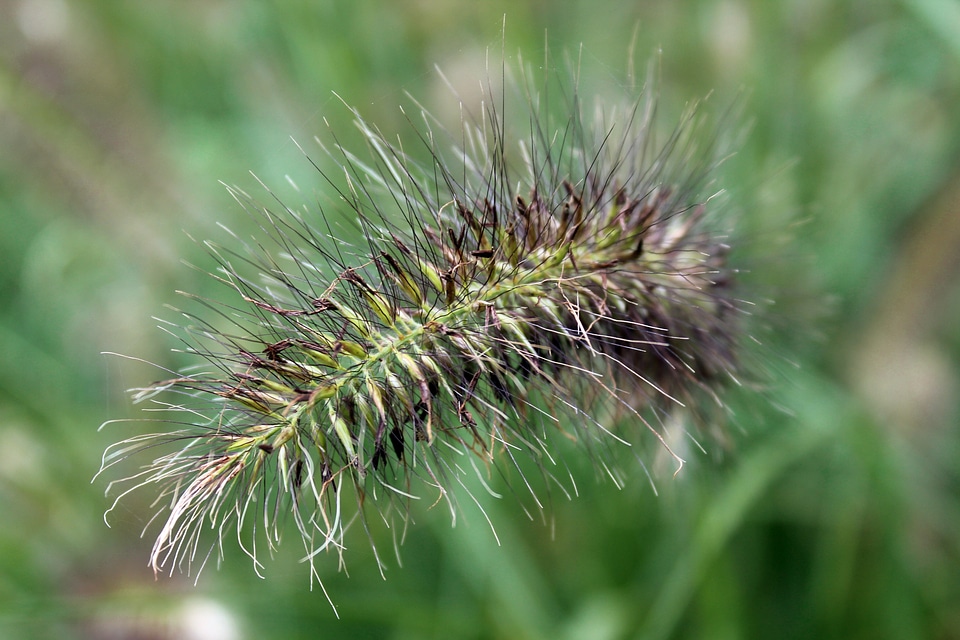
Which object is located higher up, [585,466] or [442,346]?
[442,346]

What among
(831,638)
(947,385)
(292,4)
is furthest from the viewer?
(292,4)

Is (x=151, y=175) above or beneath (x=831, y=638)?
above

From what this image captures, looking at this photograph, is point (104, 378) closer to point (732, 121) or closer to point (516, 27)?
point (516, 27)

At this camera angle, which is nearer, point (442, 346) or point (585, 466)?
point (442, 346)

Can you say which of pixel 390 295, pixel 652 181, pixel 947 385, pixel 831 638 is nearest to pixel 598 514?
pixel 831 638

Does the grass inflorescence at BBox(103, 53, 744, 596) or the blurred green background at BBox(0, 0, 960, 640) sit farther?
the blurred green background at BBox(0, 0, 960, 640)

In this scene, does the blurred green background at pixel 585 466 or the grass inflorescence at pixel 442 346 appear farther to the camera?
the blurred green background at pixel 585 466

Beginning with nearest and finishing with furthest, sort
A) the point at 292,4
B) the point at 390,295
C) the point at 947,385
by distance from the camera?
the point at 390,295 < the point at 947,385 < the point at 292,4

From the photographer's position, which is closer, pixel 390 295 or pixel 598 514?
pixel 390 295
